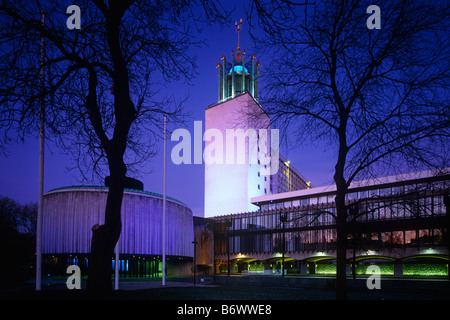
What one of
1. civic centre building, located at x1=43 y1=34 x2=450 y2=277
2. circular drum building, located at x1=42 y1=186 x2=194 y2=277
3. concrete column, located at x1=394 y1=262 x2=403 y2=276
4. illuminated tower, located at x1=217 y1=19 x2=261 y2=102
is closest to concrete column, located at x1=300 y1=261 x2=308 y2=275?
civic centre building, located at x1=43 y1=34 x2=450 y2=277

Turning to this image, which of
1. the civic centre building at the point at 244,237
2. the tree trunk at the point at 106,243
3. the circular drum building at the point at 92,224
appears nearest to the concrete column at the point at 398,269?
the civic centre building at the point at 244,237

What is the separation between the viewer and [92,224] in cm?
5509

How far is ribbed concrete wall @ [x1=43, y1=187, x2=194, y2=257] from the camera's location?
55.5 m

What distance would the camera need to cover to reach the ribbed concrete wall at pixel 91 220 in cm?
5547

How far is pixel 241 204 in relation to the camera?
94.9 m

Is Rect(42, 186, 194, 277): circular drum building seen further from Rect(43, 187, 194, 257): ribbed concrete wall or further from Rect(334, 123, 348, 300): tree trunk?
Rect(334, 123, 348, 300): tree trunk

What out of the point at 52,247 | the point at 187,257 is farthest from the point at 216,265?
the point at 52,247

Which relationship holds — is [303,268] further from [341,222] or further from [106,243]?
[106,243]

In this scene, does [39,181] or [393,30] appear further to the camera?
[39,181]

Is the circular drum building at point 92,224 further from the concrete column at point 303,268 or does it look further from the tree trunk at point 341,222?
the tree trunk at point 341,222

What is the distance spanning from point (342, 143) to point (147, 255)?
52.2 meters

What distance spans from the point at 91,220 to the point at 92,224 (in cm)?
83

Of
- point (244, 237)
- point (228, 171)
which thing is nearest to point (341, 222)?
point (244, 237)
